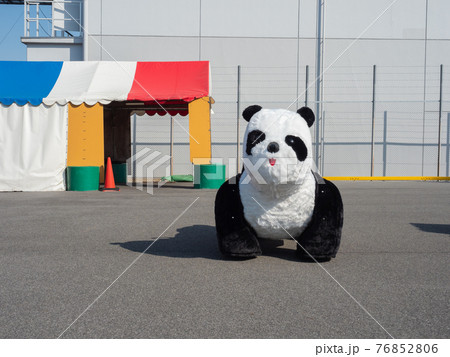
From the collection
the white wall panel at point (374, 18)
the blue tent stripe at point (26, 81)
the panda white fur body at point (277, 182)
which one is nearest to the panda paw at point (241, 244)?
the panda white fur body at point (277, 182)

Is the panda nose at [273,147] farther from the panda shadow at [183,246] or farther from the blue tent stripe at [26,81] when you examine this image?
the blue tent stripe at [26,81]

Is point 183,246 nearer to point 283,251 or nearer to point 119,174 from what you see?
point 283,251

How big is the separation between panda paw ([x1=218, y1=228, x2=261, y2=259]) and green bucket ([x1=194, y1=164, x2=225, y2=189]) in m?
7.64

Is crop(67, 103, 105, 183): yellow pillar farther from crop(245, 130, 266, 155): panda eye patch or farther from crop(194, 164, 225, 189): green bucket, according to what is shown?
crop(245, 130, 266, 155): panda eye patch

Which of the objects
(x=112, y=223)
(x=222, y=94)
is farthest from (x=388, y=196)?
(x=222, y=94)

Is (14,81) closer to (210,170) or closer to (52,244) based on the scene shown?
(210,170)

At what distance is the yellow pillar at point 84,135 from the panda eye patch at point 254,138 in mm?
7982

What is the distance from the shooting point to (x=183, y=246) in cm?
470

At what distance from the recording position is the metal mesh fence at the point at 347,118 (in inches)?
599

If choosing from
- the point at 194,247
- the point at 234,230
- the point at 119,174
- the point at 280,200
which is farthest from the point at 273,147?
the point at 119,174

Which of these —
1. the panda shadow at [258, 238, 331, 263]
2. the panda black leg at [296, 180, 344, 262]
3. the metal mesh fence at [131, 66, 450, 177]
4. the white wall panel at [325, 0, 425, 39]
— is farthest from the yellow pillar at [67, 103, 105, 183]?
the white wall panel at [325, 0, 425, 39]

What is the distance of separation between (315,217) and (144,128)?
12.2 m

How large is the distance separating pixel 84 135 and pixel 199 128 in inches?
112

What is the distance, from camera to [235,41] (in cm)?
1568
